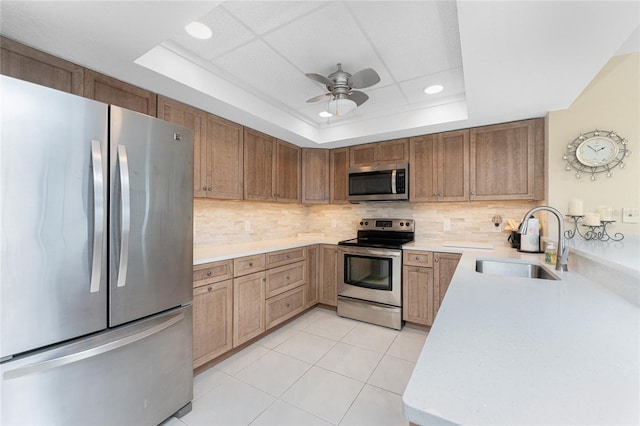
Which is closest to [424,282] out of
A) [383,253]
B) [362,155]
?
[383,253]

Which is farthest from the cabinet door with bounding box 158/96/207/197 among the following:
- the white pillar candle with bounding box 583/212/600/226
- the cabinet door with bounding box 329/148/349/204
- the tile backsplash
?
the white pillar candle with bounding box 583/212/600/226

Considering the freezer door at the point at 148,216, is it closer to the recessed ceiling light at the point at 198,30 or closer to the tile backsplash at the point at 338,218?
the recessed ceiling light at the point at 198,30

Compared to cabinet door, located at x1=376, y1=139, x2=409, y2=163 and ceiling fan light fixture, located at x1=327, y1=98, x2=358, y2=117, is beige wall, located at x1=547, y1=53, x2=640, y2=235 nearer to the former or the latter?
cabinet door, located at x1=376, y1=139, x2=409, y2=163

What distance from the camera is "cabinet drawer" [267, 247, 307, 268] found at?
278cm

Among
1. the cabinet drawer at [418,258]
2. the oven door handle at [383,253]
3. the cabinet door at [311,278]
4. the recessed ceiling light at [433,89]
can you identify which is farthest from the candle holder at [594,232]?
the cabinet door at [311,278]

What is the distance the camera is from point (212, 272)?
85.0 inches

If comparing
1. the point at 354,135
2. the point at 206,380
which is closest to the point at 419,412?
the point at 206,380

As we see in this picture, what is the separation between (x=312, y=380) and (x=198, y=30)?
2.48m

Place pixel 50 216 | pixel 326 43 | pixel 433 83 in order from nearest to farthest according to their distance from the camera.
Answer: pixel 50 216
pixel 326 43
pixel 433 83

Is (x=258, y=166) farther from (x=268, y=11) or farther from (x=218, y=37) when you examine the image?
(x=268, y=11)

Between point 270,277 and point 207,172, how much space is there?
117cm

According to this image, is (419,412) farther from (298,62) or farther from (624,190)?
(624,190)

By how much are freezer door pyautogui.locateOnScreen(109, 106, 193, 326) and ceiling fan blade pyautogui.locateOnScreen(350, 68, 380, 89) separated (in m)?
1.16

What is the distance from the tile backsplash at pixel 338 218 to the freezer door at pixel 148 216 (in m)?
1.10
